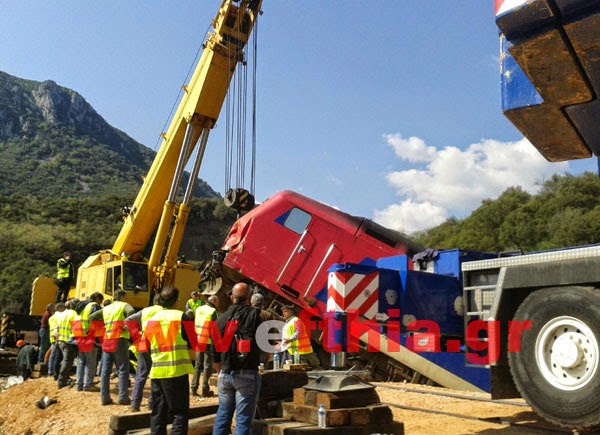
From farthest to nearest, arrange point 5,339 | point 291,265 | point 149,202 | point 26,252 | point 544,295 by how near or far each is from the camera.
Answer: point 26,252 < point 5,339 < point 149,202 < point 291,265 < point 544,295

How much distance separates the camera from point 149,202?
14.6 meters

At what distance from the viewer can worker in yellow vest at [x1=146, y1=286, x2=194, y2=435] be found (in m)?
5.30

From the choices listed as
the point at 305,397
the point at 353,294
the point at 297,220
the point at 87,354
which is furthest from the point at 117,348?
the point at 297,220

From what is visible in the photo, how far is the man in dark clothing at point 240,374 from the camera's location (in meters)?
4.94

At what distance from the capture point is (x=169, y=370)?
5414mm

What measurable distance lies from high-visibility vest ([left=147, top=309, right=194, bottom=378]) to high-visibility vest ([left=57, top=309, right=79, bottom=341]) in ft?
17.2

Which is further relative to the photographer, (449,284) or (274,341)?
(274,341)

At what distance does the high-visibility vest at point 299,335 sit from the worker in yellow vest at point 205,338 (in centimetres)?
157

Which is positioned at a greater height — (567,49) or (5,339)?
(567,49)

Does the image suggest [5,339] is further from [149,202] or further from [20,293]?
[20,293]

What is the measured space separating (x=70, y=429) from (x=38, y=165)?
71616 millimetres

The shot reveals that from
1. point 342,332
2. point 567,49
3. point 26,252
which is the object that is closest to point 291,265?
point 342,332

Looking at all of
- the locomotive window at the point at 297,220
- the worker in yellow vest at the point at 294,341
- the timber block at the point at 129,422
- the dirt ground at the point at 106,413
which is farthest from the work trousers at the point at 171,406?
the locomotive window at the point at 297,220

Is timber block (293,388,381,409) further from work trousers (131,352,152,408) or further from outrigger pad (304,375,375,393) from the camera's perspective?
work trousers (131,352,152,408)
